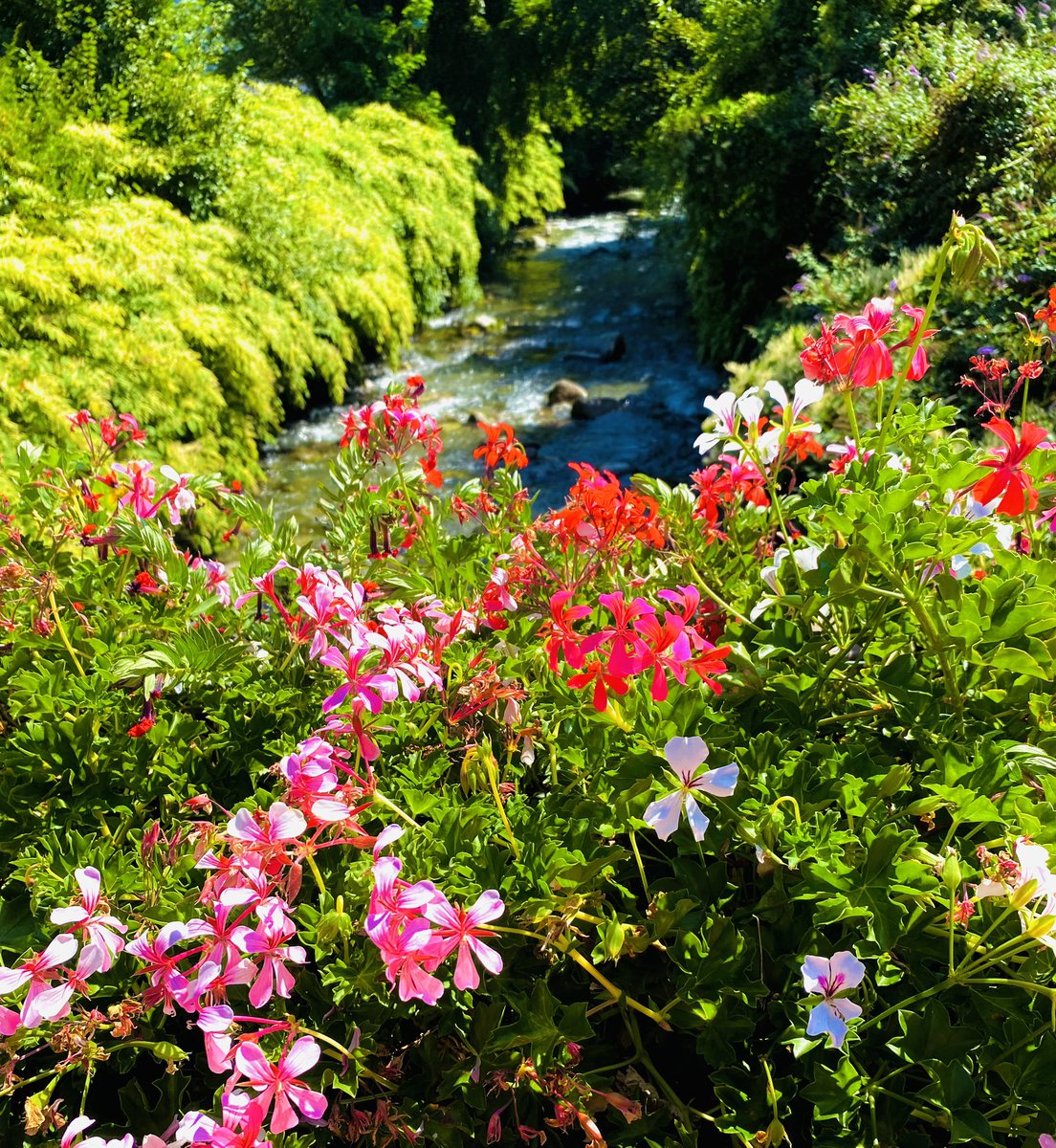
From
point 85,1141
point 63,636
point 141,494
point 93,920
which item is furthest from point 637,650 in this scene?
point 141,494

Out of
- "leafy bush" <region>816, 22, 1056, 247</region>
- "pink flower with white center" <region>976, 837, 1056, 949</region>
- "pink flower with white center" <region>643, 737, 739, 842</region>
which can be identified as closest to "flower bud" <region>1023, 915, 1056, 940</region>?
"pink flower with white center" <region>976, 837, 1056, 949</region>

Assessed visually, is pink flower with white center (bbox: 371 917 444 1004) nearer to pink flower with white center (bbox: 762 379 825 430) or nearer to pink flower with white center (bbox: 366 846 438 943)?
pink flower with white center (bbox: 366 846 438 943)

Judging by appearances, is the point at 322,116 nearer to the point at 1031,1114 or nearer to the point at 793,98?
the point at 793,98

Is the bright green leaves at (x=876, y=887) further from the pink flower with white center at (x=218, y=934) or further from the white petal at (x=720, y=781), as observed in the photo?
the pink flower with white center at (x=218, y=934)

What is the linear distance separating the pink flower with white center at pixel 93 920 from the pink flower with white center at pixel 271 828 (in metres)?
0.18

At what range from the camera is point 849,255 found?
6.79m

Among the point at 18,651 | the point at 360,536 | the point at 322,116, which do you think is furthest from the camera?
the point at 322,116

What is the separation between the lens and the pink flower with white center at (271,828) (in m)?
0.92

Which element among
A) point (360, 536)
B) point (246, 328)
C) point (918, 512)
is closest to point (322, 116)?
point (246, 328)

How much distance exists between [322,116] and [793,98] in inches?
Answer: 233

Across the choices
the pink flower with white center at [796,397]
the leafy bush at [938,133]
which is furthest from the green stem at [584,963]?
the leafy bush at [938,133]

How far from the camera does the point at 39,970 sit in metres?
0.94

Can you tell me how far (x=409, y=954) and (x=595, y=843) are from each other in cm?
28

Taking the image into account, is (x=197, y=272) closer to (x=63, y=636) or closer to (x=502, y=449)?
(x=502, y=449)
